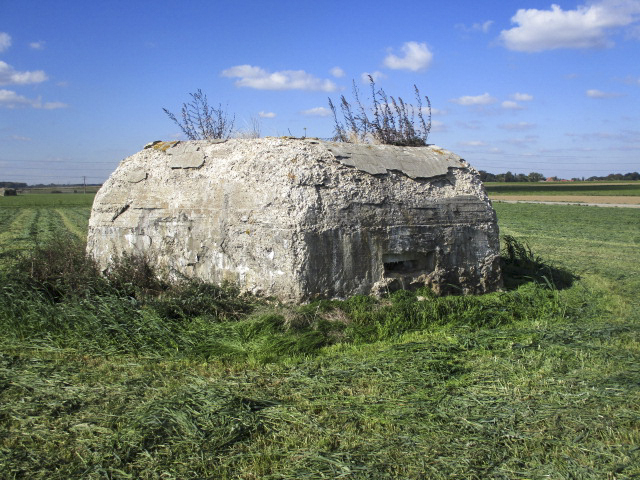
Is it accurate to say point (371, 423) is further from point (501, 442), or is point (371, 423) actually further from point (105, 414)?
point (105, 414)

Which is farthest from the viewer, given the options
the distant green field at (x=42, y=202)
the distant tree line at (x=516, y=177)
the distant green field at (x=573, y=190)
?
the distant tree line at (x=516, y=177)

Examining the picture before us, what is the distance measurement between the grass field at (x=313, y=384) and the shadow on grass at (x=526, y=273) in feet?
1.77

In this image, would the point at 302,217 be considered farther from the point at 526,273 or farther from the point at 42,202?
the point at 42,202

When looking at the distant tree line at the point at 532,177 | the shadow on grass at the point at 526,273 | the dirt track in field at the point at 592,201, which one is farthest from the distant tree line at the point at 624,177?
the shadow on grass at the point at 526,273

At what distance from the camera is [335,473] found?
10.6ft

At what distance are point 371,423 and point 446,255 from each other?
375cm

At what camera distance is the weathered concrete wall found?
643 cm

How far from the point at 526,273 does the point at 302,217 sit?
4.42 metres

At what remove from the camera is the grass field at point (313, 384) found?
11.2ft

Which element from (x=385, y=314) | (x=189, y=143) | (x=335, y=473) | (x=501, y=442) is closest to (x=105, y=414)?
(x=335, y=473)

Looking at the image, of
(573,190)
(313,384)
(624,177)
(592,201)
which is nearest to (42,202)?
(592,201)

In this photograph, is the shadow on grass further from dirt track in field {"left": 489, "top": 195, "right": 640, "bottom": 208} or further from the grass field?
dirt track in field {"left": 489, "top": 195, "right": 640, "bottom": 208}

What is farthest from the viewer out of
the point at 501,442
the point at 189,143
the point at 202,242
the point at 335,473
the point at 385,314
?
the point at 189,143

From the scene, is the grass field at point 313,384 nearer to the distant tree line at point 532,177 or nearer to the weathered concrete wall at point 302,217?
the weathered concrete wall at point 302,217
